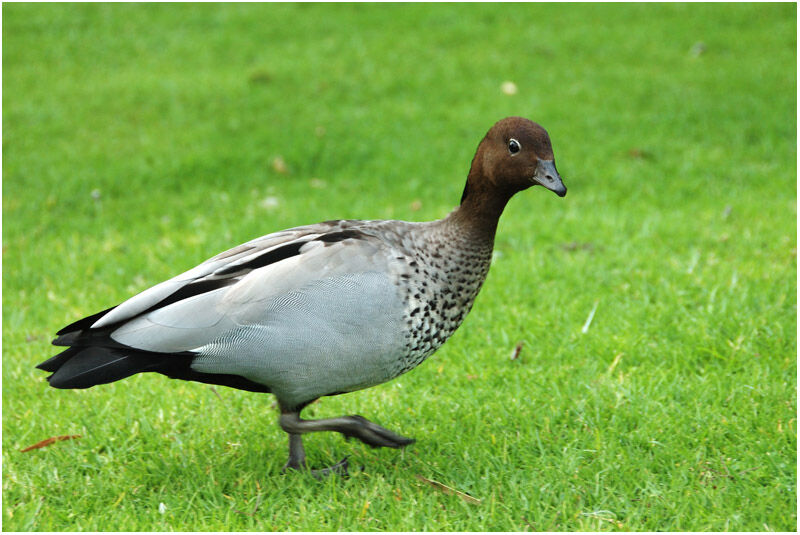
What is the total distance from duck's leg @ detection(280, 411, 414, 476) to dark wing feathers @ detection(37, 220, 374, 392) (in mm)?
174

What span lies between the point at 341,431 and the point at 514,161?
1178 millimetres

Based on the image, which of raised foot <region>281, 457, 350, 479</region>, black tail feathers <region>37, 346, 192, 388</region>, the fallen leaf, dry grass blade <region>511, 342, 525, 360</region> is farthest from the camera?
the fallen leaf

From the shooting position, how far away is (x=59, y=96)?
8500mm

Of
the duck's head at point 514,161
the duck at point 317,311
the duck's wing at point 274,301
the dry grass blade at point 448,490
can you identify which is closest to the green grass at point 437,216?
the dry grass blade at point 448,490

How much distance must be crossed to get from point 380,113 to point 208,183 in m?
1.86

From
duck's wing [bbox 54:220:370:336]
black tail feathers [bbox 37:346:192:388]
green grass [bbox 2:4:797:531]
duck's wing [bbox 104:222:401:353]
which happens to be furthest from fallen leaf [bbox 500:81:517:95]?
black tail feathers [bbox 37:346:192:388]

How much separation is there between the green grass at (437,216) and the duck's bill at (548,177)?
104 centimetres

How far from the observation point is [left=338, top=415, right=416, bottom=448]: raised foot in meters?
3.19

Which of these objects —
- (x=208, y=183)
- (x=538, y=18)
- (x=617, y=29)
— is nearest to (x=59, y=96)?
(x=208, y=183)

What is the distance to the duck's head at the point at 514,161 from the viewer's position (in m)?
3.08

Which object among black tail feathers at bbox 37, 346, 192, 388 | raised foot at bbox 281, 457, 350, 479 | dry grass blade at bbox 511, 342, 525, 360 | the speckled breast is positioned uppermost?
the speckled breast

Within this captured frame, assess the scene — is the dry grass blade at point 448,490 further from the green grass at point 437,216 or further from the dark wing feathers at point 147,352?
the dark wing feathers at point 147,352

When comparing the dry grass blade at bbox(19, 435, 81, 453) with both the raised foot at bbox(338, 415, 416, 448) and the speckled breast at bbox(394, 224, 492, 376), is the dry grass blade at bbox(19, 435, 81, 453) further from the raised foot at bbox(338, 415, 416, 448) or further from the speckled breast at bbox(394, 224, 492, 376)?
the speckled breast at bbox(394, 224, 492, 376)

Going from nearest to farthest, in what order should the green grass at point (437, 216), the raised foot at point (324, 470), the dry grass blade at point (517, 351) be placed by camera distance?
the green grass at point (437, 216), the raised foot at point (324, 470), the dry grass blade at point (517, 351)
